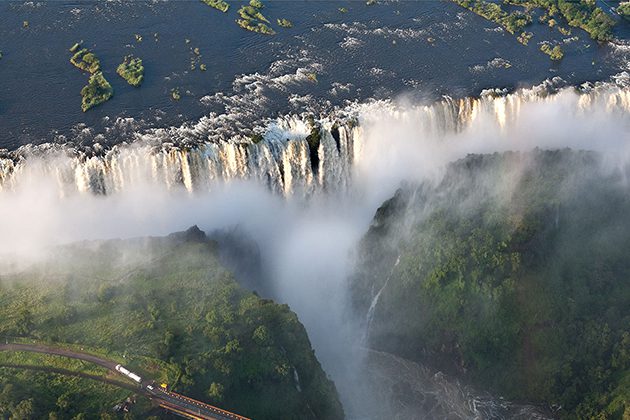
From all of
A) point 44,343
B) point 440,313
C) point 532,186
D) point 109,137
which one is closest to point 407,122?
point 532,186

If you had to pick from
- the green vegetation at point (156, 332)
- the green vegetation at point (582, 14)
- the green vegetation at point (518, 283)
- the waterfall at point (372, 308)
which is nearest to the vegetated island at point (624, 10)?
the green vegetation at point (582, 14)

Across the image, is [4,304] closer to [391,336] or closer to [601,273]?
[391,336]

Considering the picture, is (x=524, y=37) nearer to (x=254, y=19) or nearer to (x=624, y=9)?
(x=624, y=9)

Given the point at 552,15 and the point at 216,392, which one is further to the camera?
the point at 552,15

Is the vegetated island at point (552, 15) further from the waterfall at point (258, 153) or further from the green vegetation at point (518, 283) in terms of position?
the green vegetation at point (518, 283)

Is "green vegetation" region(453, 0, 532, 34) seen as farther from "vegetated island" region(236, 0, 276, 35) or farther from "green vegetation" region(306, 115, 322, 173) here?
"green vegetation" region(306, 115, 322, 173)

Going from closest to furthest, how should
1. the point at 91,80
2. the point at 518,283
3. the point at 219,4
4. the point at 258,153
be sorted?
the point at 518,283 → the point at 258,153 → the point at 91,80 → the point at 219,4

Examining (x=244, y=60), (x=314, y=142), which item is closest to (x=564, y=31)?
(x=244, y=60)

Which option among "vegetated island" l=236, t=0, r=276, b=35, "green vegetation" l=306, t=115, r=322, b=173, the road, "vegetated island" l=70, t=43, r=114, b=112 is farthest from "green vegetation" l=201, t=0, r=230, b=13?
the road

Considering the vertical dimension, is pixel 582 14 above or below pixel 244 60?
above
